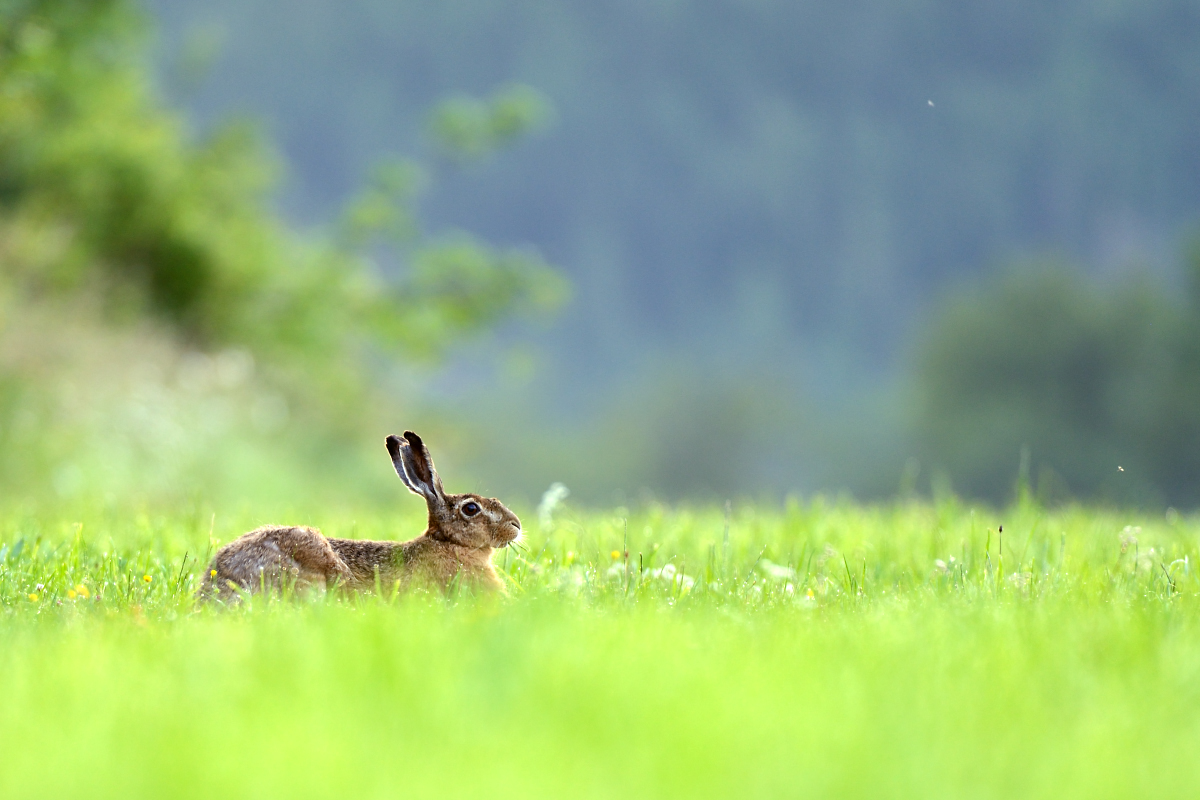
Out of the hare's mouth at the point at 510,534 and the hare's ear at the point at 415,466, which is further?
the hare's mouth at the point at 510,534

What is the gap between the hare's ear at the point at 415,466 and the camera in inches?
165

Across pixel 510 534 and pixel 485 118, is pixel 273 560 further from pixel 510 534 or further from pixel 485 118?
pixel 485 118

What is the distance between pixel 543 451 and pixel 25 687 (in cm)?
5049

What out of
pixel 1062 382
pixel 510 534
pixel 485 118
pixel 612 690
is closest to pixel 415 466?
pixel 510 534

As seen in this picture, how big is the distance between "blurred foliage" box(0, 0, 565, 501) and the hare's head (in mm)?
10561

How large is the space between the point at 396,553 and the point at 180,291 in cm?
1672

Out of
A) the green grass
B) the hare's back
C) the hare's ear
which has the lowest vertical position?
the green grass

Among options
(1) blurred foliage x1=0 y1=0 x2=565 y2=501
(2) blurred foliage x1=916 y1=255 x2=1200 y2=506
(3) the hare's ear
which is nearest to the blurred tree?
(1) blurred foliage x1=0 y1=0 x2=565 y2=501

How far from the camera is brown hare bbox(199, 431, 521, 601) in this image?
12.8 feet

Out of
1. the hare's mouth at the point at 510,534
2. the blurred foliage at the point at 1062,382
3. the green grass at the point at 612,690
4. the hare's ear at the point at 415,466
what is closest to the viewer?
the green grass at the point at 612,690

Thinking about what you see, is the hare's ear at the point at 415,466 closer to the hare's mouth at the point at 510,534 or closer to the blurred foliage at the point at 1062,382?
the hare's mouth at the point at 510,534

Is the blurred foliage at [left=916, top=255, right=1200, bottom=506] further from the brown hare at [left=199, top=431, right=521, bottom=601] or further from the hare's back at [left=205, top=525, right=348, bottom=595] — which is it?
the hare's back at [left=205, top=525, right=348, bottom=595]

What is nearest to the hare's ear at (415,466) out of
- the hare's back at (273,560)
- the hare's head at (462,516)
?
the hare's head at (462,516)

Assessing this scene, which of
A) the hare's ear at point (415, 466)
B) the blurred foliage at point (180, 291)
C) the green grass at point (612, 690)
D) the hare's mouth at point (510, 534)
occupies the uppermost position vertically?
the blurred foliage at point (180, 291)
